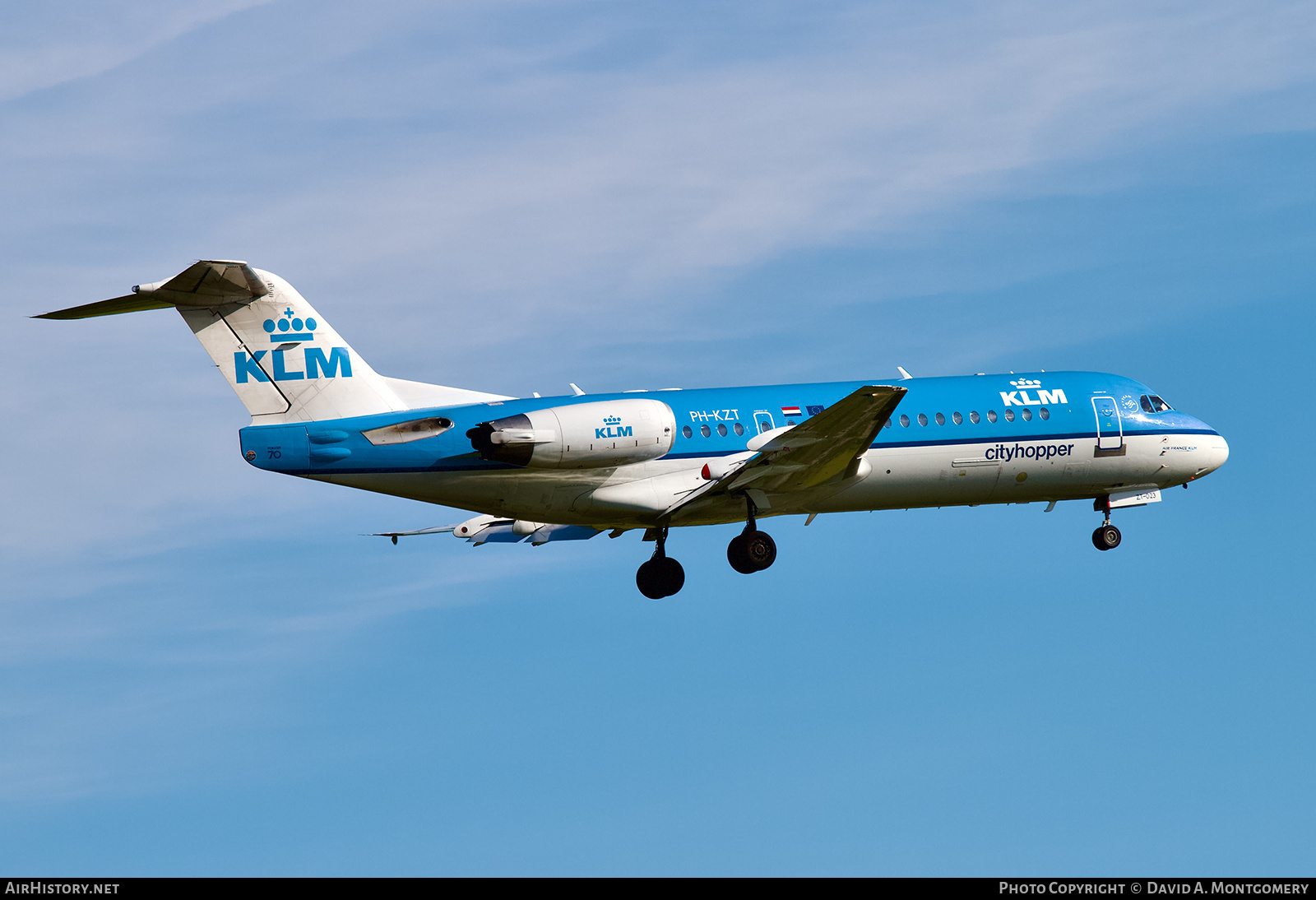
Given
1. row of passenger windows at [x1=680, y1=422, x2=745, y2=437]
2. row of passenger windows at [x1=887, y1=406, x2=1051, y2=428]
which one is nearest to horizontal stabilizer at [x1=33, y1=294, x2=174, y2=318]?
row of passenger windows at [x1=680, y1=422, x2=745, y2=437]

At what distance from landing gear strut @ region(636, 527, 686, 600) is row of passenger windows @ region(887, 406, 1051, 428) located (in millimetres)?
5158

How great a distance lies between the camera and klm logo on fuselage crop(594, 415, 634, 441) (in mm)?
28391

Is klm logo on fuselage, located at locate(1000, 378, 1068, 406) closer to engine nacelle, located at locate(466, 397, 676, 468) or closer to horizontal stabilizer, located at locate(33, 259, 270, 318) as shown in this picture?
engine nacelle, located at locate(466, 397, 676, 468)

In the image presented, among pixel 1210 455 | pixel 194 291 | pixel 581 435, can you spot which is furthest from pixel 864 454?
pixel 194 291

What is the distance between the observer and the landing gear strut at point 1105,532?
34500mm

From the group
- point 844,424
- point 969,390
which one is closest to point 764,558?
point 844,424

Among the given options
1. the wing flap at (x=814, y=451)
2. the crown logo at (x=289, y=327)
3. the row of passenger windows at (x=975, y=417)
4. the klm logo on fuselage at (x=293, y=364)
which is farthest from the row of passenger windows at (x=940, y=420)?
the crown logo at (x=289, y=327)


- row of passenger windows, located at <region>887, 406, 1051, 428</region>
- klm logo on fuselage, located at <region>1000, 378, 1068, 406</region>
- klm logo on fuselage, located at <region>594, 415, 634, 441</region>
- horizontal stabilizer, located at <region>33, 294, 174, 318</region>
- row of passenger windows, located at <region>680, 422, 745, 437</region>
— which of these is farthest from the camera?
klm logo on fuselage, located at <region>1000, 378, 1068, 406</region>

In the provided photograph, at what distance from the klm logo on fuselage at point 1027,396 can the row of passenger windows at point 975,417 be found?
0.14 meters

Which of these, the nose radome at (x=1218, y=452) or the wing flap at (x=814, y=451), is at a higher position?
the nose radome at (x=1218, y=452)

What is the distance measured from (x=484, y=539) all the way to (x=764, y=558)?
6.82 m

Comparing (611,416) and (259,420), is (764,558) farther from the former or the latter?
(259,420)

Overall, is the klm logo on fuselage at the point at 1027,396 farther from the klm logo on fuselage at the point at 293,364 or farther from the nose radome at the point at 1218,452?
the klm logo on fuselage at the point at 293,364

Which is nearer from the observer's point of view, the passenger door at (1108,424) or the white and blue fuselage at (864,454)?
the white and blue fuselage at (864,454)
